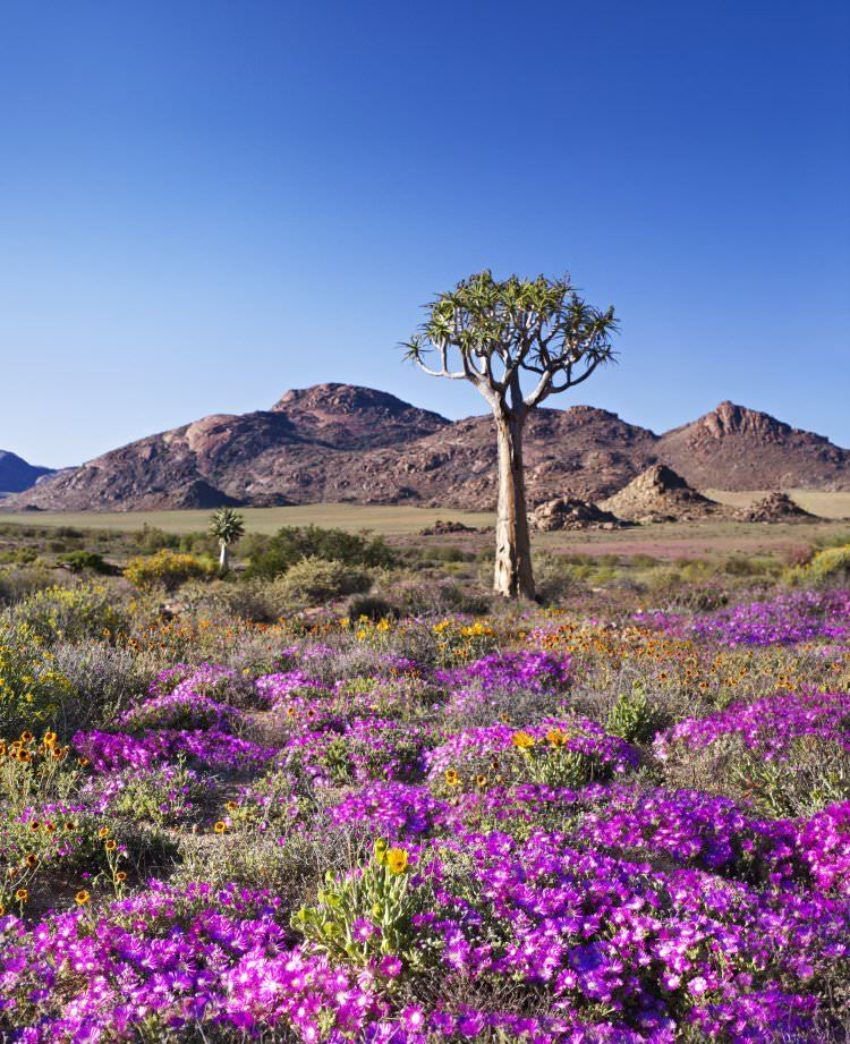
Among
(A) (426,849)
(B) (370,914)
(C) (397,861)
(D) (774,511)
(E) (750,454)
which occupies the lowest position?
(A) (426,849)

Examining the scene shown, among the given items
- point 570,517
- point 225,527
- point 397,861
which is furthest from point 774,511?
point 397,861

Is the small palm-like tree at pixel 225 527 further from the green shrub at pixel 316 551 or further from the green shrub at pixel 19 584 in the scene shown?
the green shrub at pixel 19 584

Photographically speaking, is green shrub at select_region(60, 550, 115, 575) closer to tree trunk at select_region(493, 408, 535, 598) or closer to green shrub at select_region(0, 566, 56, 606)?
green shrub at select_region(0, 566, 56, 606)

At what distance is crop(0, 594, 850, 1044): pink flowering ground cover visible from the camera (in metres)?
2.99

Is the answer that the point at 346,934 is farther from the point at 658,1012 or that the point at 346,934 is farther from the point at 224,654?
the point at 224,654

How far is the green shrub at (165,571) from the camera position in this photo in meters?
21.2

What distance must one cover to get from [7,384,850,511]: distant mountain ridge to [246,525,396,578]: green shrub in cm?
8306

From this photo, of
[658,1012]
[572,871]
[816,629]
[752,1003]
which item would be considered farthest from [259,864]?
[816,629]

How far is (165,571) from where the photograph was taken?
867 inches

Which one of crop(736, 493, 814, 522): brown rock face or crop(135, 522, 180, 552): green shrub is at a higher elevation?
crop(736, 493, 814, 522): brown rock face

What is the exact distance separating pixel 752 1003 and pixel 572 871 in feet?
3.22

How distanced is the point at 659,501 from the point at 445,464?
198ft

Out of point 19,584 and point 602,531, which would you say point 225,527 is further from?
point 602,531

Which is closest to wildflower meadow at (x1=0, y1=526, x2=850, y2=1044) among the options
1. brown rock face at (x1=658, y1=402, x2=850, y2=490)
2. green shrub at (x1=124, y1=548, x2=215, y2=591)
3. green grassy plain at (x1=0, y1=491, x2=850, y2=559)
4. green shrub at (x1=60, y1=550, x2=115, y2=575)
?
green shrub at (x1=124, y1=548, x2=215, y2=591)
